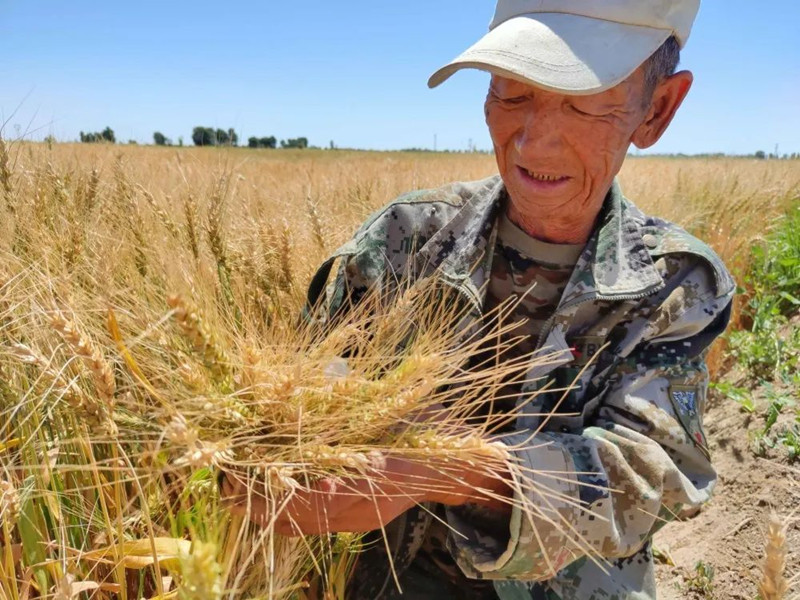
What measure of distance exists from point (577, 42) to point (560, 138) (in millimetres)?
183

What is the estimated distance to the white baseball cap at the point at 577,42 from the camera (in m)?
1.09

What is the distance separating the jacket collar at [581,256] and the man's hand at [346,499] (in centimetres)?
55

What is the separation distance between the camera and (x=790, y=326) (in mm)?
3473

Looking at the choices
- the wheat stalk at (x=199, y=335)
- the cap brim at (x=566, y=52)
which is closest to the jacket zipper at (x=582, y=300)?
the cap brim at (x=566, y=52)

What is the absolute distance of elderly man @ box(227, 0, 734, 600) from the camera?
3.38ft

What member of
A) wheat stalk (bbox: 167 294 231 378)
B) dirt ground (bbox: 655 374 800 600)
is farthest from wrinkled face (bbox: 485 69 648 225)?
dirt ground (bbox: 655 374 800 600)

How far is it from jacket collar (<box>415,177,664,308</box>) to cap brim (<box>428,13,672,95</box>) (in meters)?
0.39

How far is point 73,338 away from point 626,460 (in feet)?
3.09

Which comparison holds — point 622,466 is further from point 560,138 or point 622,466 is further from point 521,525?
point 560,138

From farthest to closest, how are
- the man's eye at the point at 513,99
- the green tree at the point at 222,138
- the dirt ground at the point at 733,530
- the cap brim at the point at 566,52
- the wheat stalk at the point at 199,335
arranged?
the green tree at the point at 222,138 → the dirt ground at the point at 733,530 → the man's eye at the point at 513,99 → the cap brim at the point at 566,52 → the wheat stalk at the point at 199,335

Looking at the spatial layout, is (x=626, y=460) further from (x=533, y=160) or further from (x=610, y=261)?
(x=533, y=160)

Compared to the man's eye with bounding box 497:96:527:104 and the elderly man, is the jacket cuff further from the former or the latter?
the man's eye with bounding box 497:96:527:104

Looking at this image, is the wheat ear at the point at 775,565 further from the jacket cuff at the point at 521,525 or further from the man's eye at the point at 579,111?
the man's eye at the point at 579,111

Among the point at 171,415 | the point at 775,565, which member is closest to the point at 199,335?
the point at 171,415
